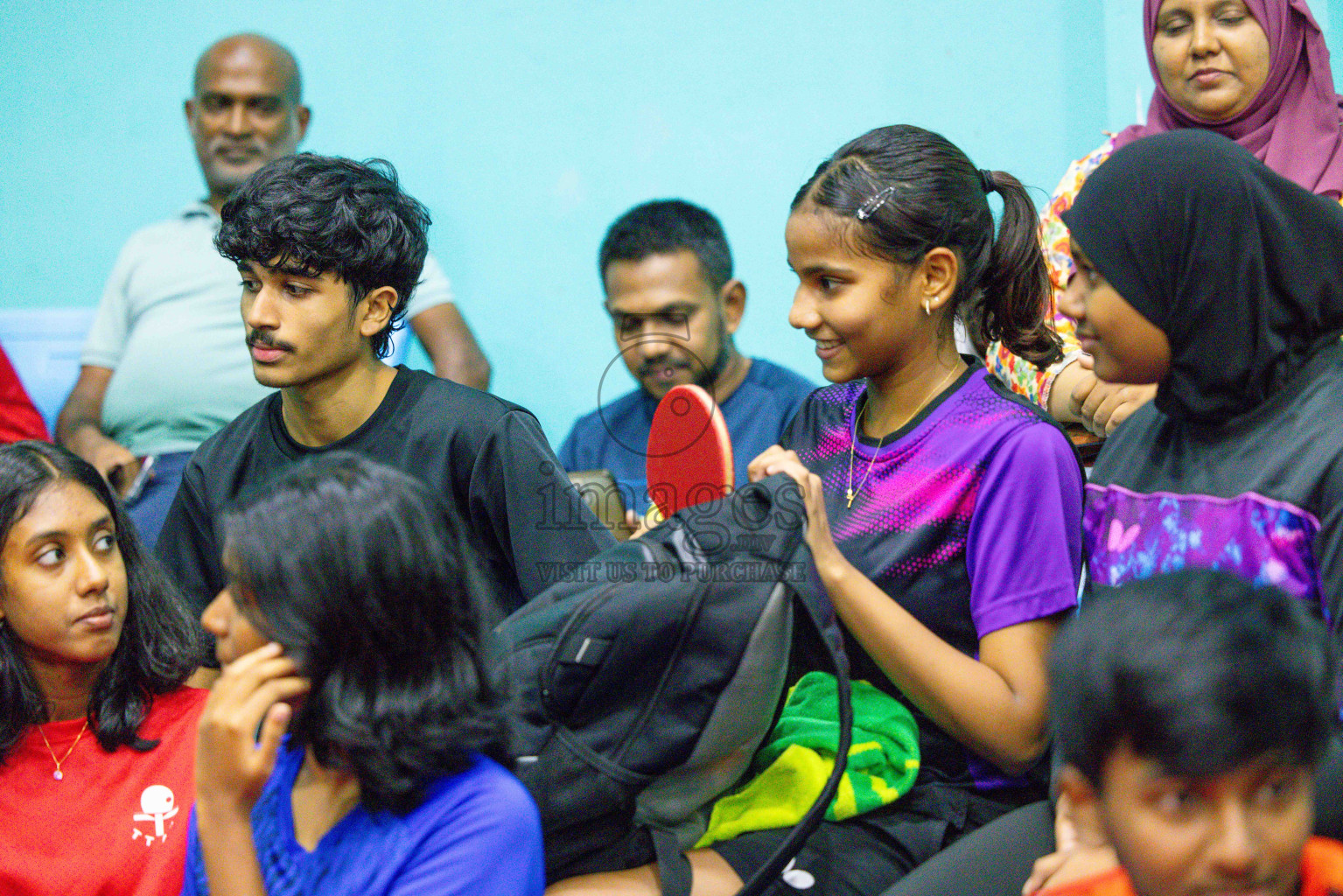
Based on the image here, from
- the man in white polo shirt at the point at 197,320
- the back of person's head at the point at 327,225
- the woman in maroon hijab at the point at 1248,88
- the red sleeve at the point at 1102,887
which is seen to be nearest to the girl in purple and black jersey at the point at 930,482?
the red sleeve at the point at 1102,887

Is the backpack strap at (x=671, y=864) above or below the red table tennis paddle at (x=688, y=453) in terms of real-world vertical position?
below

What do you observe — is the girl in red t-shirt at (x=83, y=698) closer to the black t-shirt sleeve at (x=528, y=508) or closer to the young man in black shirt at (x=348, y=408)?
the young man in black shirt at (x=348, y=408)

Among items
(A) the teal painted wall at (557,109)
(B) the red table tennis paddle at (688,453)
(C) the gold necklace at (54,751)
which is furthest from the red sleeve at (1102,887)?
(A) the teal painted wall at (557,109)

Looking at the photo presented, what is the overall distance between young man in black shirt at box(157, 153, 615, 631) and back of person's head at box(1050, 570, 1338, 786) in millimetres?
943

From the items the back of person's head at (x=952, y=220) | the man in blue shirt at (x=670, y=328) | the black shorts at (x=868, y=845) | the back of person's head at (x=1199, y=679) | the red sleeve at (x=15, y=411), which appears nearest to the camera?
the back of person's head at (x=1199, y=679)

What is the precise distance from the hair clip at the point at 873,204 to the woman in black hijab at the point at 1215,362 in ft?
0.89

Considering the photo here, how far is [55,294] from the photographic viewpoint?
3352 millimetres

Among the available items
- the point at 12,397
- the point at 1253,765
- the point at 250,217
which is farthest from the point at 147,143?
the point at 1253,765

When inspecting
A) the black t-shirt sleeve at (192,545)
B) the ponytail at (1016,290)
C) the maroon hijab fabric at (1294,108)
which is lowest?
the black t-shirt sleeve at (192,545)

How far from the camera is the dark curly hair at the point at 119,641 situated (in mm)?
1652

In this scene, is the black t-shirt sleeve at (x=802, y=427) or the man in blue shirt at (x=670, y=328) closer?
the black t-shirt sleeve at (x=802, y=427)

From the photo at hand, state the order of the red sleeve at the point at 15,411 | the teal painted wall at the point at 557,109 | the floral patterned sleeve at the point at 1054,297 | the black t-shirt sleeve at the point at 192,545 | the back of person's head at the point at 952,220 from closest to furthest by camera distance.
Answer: the back of person's head at the point at 952,220
the black t-shirt sleeve at the point at 192,545
the floral patterned sleeve at the point at 1054,297
the red sleeve at the point at 15,411
the teal painted wall at the point at 557,109

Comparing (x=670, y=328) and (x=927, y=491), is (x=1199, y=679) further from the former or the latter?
(x=670, y=328)

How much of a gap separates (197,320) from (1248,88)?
229cm
